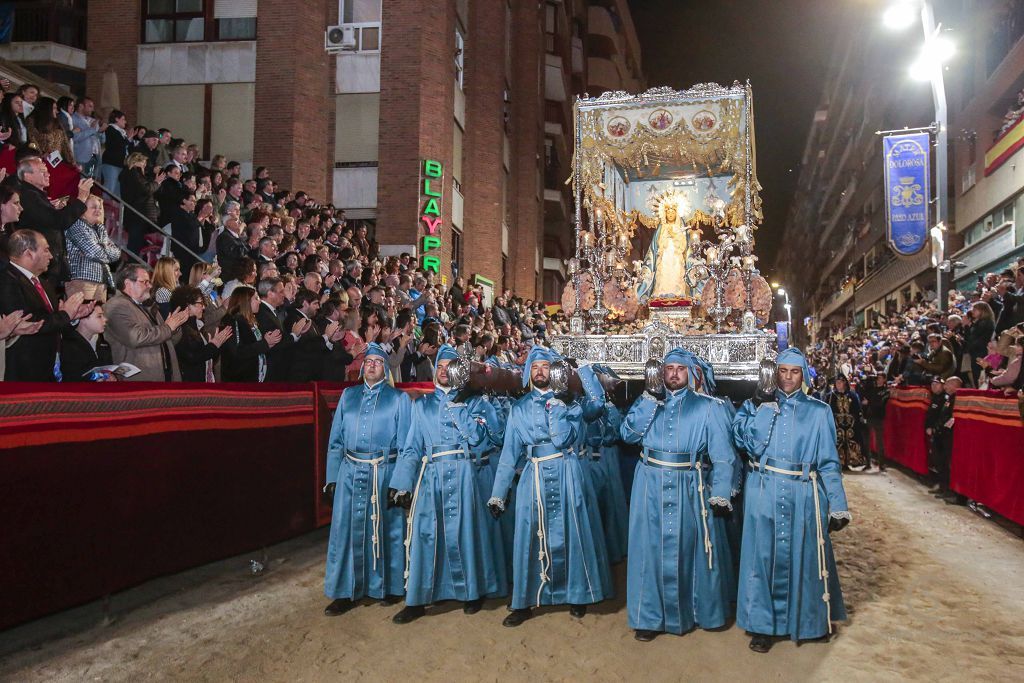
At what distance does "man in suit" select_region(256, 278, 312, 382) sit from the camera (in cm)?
828

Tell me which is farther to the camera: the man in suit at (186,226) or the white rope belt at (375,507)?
the man in suit at (186,226)

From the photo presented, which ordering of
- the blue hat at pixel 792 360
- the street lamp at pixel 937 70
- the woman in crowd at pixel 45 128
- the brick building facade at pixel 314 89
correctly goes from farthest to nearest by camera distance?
the brick building facade at pixel 314 89 → the street lamp at pixel 937 70 → the woman in crowd at pixel 45 128 → the blue hat at pixel 792 360

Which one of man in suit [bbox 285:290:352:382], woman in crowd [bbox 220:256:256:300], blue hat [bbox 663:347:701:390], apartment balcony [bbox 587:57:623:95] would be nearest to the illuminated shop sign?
man in suit [bbox 285:290:352:382]

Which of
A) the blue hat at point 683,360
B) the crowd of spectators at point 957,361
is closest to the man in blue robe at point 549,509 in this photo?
the blue hat at point 683,360

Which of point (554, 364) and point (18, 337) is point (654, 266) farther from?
point (18, 337)

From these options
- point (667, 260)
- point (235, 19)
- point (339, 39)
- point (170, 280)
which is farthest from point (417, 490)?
point (235, 19)

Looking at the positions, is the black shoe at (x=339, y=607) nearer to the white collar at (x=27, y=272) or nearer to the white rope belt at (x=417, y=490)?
the white rope belt at (x=417, y=490)

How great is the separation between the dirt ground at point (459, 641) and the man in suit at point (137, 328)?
1909mm

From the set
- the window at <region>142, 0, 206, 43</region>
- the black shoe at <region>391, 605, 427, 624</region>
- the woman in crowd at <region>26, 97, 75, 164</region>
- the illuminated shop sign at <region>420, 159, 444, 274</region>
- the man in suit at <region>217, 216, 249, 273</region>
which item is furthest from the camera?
the illuminated shop sign at <region>420, 159, 444, 274</region>

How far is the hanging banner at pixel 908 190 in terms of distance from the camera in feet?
62.4

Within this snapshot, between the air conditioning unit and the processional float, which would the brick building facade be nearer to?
the air conditioning unit

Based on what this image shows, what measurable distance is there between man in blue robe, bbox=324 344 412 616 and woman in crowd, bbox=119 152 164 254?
5661mm

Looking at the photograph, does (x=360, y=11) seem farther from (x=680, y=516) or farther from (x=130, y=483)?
(x=680, y=516)

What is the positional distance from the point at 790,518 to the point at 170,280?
6.19 meters
